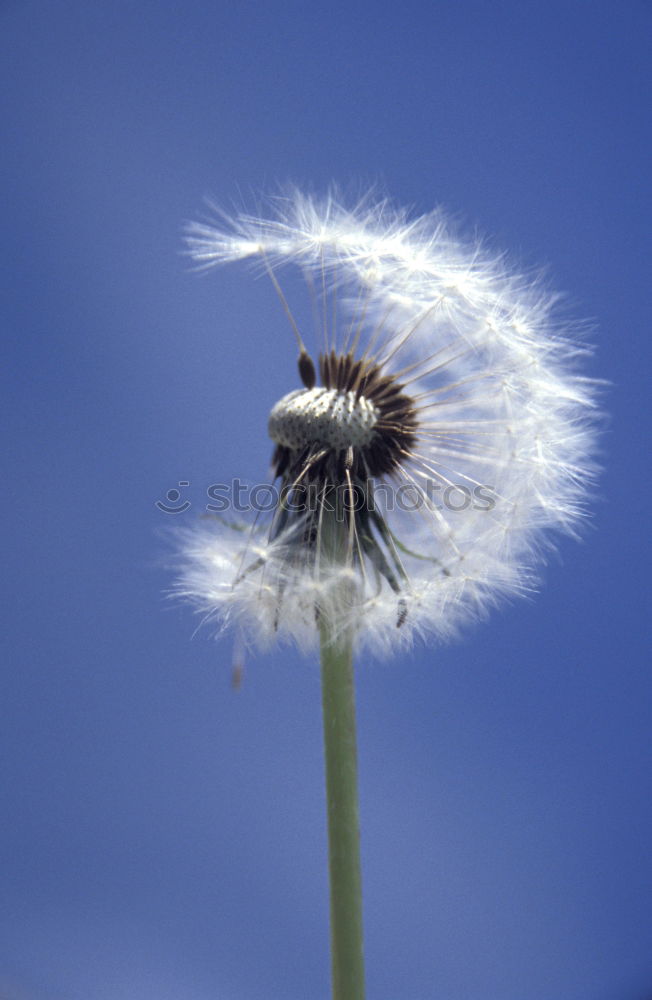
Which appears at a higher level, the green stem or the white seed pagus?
the white seed pagus

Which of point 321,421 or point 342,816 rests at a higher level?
point 321,421

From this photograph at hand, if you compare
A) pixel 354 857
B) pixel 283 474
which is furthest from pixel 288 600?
pixel 354 857

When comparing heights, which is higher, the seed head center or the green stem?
the seed head center

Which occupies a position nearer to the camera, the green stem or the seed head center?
the green stem

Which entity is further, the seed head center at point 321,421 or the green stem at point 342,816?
the seed head center at point 321,421

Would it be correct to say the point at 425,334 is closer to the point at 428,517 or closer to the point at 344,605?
the point at 428,517
